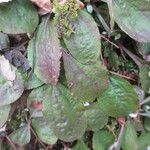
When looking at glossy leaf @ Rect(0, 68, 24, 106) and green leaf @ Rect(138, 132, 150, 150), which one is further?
green leaf @ Rect(138, 132, 150, 150)

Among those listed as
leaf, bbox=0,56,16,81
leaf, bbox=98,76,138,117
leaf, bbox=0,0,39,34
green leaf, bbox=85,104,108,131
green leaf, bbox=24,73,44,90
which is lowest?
Answer: green leaf, bbox=85,104,108,131

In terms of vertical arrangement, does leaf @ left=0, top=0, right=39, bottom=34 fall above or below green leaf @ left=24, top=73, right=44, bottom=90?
above

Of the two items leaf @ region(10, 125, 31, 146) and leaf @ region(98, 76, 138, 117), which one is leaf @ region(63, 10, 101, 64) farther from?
leaf @ region(10, 125, 31, 146)

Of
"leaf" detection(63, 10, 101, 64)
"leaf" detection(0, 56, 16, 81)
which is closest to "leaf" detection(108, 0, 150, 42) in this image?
"leaf" detection(63, 10, 101, 64)

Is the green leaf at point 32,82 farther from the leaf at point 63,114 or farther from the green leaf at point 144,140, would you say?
the green leaf at point 144,140

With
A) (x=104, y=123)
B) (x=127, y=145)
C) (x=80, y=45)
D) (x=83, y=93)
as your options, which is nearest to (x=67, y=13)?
(x=80, y=45)

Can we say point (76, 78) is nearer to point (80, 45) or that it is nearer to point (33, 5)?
point (80, 45)

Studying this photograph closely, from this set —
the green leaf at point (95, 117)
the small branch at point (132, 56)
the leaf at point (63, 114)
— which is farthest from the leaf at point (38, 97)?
the small branch at point (132, 56)
